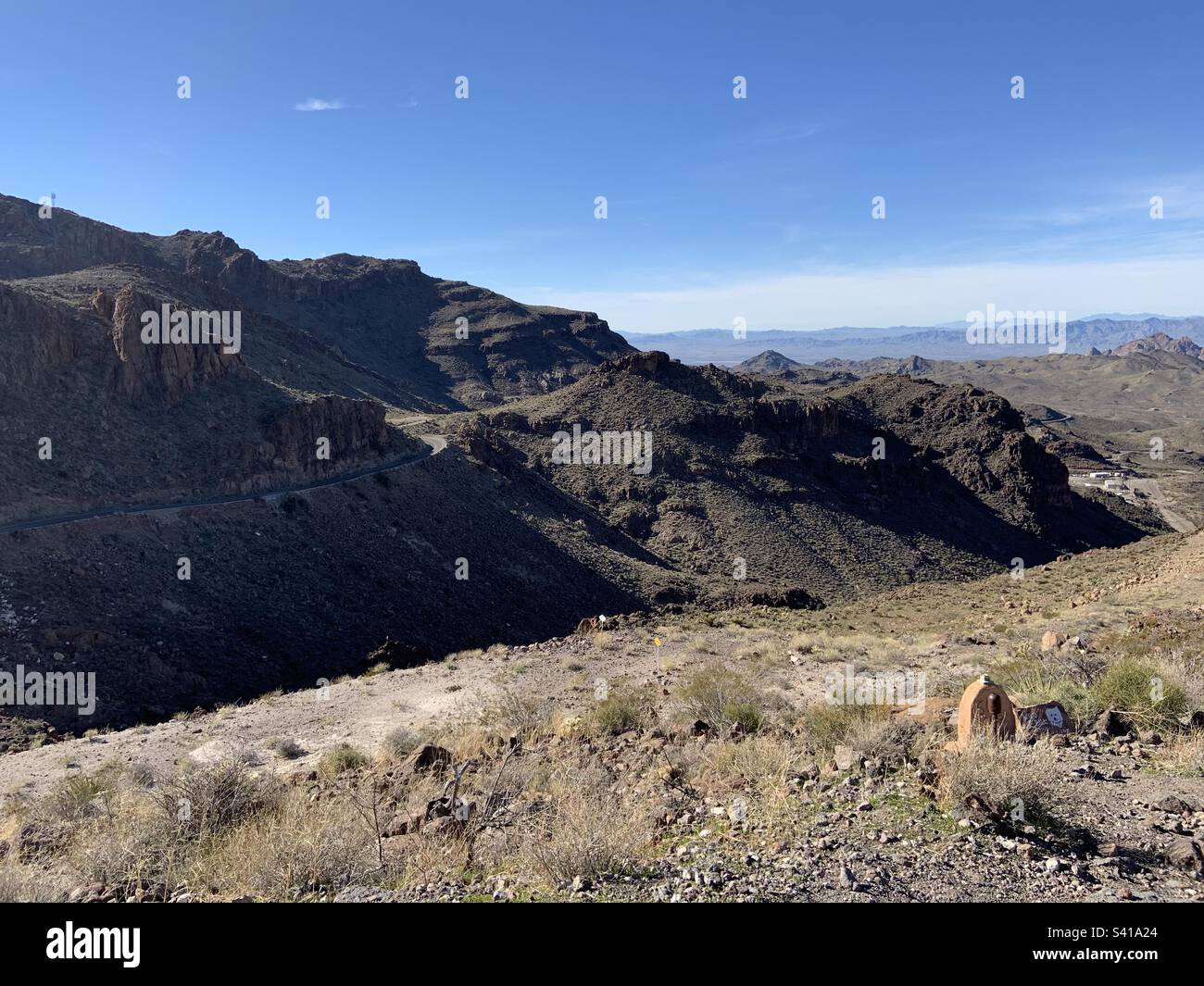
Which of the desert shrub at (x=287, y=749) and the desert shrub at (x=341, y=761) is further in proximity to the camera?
the desert shrub at (x=287, y=749)

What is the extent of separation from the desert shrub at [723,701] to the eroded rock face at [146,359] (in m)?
33.4

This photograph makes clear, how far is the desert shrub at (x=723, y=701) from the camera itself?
982 centimetres

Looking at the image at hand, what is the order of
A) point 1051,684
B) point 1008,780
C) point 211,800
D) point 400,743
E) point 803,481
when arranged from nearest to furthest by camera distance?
point 1008,780 < point 211,800 < point 1051,684 < point 400,743 < point 803,481

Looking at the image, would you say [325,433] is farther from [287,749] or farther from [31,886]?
[31,886]

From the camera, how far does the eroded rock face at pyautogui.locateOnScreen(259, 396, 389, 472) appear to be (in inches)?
1401

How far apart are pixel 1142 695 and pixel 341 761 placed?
10.7 m

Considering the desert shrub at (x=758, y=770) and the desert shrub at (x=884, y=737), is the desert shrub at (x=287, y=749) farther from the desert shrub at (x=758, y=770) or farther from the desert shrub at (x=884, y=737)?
the desert shrub at (x=884, y=737)

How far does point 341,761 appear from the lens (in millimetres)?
10711

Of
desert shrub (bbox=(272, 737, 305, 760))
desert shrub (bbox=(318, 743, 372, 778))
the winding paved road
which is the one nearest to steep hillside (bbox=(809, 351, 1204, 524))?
the winding paved road

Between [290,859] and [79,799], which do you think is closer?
[290,859]

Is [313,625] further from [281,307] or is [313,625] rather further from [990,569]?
[281,307]

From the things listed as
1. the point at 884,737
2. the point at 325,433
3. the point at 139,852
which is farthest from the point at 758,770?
the point at 325,433

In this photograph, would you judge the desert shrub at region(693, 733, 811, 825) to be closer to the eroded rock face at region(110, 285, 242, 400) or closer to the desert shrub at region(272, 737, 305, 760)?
the desert shrub at region(272, 737, 305, 760)

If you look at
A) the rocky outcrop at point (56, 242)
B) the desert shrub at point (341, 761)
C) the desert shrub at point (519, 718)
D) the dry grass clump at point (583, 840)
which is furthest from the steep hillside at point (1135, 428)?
the rocky outcrop at point (56, 242)
